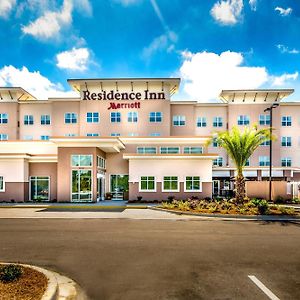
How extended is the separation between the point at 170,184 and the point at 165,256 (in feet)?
71.5

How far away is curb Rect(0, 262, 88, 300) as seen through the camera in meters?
6.20

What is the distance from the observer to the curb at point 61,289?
6.20 m

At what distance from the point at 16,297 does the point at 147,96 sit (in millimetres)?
39243

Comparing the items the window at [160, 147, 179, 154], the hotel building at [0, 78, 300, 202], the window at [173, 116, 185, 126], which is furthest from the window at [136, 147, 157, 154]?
the window at [173, 116, 185, 126]

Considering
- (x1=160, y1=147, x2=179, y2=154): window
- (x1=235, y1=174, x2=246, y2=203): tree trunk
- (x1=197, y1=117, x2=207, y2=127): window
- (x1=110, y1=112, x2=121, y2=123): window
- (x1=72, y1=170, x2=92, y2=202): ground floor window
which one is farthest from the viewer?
(x1=197, y1=117, x2=207, y2=127): window

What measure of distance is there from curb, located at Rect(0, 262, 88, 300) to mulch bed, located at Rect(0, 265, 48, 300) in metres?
0.12

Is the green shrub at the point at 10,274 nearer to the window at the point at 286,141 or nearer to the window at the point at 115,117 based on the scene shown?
the window at the point at 115,117

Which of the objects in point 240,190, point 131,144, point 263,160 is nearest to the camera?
point 240,190

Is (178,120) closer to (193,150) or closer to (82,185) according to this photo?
(193,150)

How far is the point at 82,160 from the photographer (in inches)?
1178

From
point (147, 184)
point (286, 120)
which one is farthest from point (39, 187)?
point (286, 120)

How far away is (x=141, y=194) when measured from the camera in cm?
3117

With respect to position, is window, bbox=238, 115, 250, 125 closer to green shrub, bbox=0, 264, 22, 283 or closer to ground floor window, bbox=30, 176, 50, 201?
ground floor window, bbox=30, 176, 50, 201

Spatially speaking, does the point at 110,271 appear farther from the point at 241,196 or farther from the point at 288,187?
the point at 288,187
